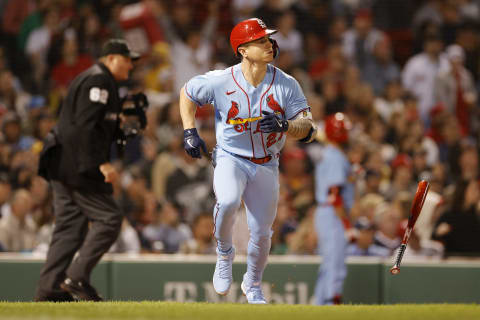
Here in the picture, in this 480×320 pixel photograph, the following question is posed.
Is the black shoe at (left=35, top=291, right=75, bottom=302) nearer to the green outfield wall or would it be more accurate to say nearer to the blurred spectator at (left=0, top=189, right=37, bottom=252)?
the green outfield wall

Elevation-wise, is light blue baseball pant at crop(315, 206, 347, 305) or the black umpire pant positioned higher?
the black umpire pant

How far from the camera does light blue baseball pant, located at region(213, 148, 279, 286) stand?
594cm

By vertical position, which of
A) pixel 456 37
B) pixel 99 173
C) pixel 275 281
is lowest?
pixel 275 281

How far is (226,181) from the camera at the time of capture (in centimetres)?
595

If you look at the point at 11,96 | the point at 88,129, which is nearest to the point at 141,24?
the point at 11,96

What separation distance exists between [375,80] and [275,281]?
215 inches

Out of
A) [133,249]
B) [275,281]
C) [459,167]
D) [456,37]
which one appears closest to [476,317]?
[275,281]

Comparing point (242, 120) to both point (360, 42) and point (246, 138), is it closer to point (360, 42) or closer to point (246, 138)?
point (246, 138)

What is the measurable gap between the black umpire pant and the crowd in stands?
2464 mm

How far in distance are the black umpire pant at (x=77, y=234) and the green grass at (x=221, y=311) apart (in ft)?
3.95

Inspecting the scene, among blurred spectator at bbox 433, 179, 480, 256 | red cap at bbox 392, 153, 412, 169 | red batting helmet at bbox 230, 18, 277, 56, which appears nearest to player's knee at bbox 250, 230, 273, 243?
red batting helmet at bbox 230, 18, 277, 56

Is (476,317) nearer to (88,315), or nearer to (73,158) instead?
(88,315)

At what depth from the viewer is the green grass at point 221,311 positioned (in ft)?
17.0

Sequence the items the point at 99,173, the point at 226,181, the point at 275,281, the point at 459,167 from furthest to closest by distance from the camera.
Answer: the point at 459,167, the point at 275,281, the point at 99,173, the point at 226,181
